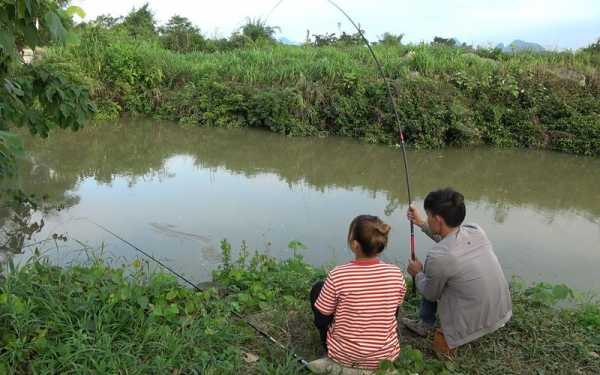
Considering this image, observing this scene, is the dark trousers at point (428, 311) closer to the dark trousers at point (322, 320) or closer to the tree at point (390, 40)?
the dark trousers at point (322, 320)

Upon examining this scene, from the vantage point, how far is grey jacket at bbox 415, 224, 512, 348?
2520mm

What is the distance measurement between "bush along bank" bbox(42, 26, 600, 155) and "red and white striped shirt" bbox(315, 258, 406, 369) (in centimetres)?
703

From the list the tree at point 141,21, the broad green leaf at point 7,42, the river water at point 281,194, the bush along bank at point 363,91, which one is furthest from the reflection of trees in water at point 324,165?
the tree at point 141,21

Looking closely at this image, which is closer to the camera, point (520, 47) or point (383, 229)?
point (383, 229)

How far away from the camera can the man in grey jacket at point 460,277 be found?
252 cm

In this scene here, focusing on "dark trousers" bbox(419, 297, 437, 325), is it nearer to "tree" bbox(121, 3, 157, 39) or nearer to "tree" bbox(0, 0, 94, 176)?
"tree" bbox(0, 0, 94, 176)

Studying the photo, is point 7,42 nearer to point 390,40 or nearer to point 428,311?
point 428,311

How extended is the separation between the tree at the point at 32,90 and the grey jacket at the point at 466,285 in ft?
6.88

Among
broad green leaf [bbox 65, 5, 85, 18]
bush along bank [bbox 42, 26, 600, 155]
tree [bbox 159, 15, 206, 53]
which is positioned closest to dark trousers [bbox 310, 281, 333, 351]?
broad green leaf [bbox 65, 5, 85, 18]

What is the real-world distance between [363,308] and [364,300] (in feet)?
0.13

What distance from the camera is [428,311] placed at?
2939mm

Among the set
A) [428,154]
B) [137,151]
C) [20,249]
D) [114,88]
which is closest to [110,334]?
[20,249]

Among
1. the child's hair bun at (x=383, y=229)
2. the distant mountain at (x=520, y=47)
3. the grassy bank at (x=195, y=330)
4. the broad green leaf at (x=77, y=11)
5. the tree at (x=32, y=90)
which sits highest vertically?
the distant mountain at (x=520, y=47)

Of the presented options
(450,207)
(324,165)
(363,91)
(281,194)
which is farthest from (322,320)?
(363,91)
